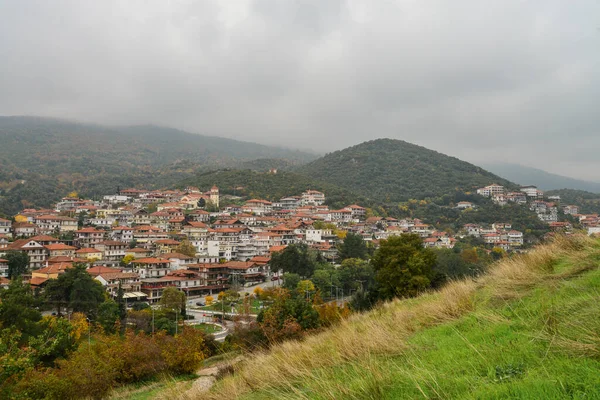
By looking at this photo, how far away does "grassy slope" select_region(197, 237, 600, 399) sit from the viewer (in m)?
2.39

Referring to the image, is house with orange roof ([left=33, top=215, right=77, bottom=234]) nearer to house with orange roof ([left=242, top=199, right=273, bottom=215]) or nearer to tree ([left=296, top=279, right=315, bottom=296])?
house with orange roof ([left=242, top=199, right=273, bottom=215])

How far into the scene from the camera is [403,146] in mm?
127250

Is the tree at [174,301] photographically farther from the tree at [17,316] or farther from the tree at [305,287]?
the tree at [17,316]

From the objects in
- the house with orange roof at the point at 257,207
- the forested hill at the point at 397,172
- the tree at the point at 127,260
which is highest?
the forested hill at the point at 397,172

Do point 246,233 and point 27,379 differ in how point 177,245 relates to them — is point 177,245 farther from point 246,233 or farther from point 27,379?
point 27,379

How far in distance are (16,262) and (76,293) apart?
48.4 ft

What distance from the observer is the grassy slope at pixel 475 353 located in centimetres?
239

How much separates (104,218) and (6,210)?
57.6ft

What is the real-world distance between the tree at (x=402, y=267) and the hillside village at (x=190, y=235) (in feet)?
69.6

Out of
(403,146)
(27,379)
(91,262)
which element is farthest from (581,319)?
(403,146)

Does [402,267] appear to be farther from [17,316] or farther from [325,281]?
[17,316]

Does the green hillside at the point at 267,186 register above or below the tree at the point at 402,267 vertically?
above

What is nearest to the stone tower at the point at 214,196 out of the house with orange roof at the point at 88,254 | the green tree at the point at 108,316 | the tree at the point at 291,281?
the house with orange roof at the point at 88,254

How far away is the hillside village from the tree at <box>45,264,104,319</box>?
339 cm
